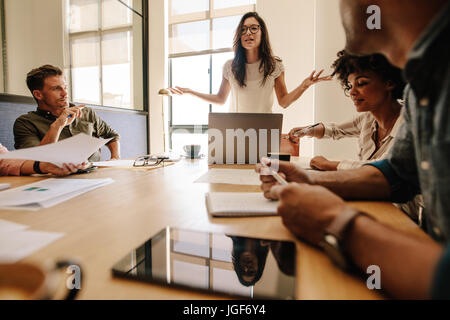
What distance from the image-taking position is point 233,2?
13.5 ft

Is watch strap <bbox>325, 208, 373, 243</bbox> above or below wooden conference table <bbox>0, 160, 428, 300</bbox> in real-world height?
above

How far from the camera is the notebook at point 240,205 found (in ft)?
1.87

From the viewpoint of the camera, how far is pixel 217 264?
14.2 inches

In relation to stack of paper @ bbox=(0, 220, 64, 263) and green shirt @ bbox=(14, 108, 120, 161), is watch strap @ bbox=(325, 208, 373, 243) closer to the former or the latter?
stack of paper @ bbox=(0, 220, 64, 263)

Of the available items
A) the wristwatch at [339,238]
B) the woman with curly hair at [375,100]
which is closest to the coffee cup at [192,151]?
the woman with curly hair at [375,100]

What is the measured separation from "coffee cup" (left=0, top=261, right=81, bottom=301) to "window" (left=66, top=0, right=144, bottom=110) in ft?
12.9

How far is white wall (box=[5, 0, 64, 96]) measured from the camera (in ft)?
10.0

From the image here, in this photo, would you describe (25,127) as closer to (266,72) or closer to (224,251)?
(266,72)

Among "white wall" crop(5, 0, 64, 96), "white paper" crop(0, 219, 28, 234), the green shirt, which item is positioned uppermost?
"white wall" crop(5, 0, 64, 96)

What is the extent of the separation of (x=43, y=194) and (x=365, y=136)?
1.45m

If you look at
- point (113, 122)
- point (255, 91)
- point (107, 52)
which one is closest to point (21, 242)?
point (255, 91)

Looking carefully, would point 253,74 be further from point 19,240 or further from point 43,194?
point 19,240

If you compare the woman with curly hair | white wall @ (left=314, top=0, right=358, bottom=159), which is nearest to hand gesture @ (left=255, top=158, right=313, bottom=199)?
the woman with curly hair

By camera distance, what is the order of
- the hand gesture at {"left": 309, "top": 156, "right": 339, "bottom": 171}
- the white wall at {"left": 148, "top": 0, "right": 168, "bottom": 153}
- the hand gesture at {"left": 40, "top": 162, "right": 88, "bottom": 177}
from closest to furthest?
the hand gesture at {"left": 40, "top": 162, "right": 88, "bottom": 177} < the hand gesture at {"left": 309, "top": 156, "right": 339, "bottom": 171} < the white wall at {"left": 148, "top": 0, "right": 168, "bottom": 153}
